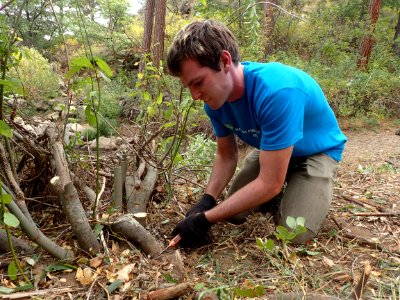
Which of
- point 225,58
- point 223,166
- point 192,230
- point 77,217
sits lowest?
point 192,230

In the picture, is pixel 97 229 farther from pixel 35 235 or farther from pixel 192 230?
pixel 192 230

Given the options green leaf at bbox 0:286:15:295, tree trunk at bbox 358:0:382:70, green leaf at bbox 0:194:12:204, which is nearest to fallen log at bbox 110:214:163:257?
green leaf at bbox 0:286:15:295

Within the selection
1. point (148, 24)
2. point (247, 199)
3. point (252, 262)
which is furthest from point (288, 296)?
point (148, 24)

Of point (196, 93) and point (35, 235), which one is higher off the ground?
point (196, 93)

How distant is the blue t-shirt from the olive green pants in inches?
3.2

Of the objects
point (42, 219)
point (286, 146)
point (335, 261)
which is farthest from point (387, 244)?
point (42, 219)

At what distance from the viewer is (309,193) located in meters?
2.11

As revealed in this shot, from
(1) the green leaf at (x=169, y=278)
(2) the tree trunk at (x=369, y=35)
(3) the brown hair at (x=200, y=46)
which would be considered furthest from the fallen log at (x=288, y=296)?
(2) the tree trunk at (x=369, y=35)

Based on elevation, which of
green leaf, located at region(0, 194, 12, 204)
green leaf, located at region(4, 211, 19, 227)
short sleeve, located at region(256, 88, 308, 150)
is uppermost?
short sleeve, located at region(256, 88, 308, 150)

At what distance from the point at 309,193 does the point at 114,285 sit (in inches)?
49.1

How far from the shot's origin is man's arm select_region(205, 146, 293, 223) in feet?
5.64

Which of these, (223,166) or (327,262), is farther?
(223,166)

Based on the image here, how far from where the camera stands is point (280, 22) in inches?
510

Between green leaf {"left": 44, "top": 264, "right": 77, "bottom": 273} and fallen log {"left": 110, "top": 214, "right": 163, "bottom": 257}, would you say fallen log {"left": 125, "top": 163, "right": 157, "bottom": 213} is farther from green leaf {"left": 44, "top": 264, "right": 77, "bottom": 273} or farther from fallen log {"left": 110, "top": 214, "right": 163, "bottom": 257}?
green leaf {"left": 44, "top": 264, "right": 77, "bottom": 273}
